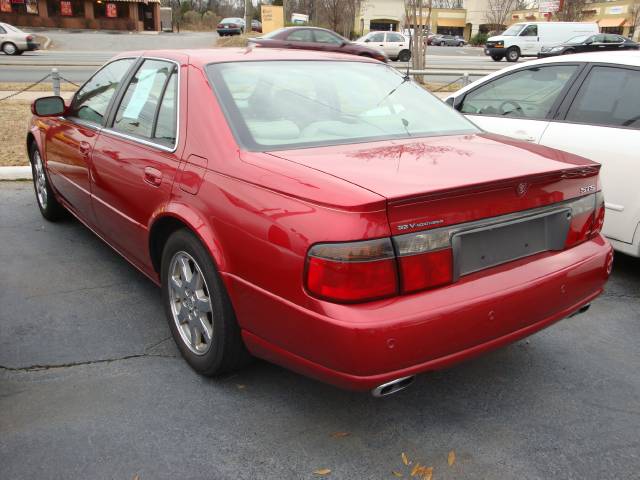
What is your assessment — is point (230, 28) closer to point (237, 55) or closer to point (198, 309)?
point (237, 55)

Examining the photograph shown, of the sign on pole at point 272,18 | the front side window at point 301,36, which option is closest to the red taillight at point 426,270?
the front side window at point 301,36

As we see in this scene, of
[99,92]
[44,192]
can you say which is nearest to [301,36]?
[44,192]

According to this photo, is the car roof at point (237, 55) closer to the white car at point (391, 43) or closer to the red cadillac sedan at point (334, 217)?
the red cadillac sedan at point (334, 217)

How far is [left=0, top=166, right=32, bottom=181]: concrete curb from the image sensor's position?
710cm

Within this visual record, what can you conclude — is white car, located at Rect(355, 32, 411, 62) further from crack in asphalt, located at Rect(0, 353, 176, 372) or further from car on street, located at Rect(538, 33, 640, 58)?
crack in asphalt, located at Rect(0, 353, 176, 372)

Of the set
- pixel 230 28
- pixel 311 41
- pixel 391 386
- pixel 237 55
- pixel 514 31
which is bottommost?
pixel 391 386

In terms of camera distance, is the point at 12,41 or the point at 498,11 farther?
the point at 498,11

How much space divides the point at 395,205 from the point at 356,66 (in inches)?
72.4

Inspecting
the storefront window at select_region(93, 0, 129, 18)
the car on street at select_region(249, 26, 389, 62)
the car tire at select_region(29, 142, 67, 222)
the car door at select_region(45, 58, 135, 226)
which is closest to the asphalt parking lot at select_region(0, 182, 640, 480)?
the car door at select_region(45, 58, 135, 226)

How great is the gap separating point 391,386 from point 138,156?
Answer: 1.95 metres

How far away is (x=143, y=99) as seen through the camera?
3.62 metres

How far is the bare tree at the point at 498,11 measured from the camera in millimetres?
65062

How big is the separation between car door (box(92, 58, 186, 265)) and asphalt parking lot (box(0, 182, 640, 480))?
24.0 inches

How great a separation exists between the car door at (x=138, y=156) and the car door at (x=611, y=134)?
284 centimetres
